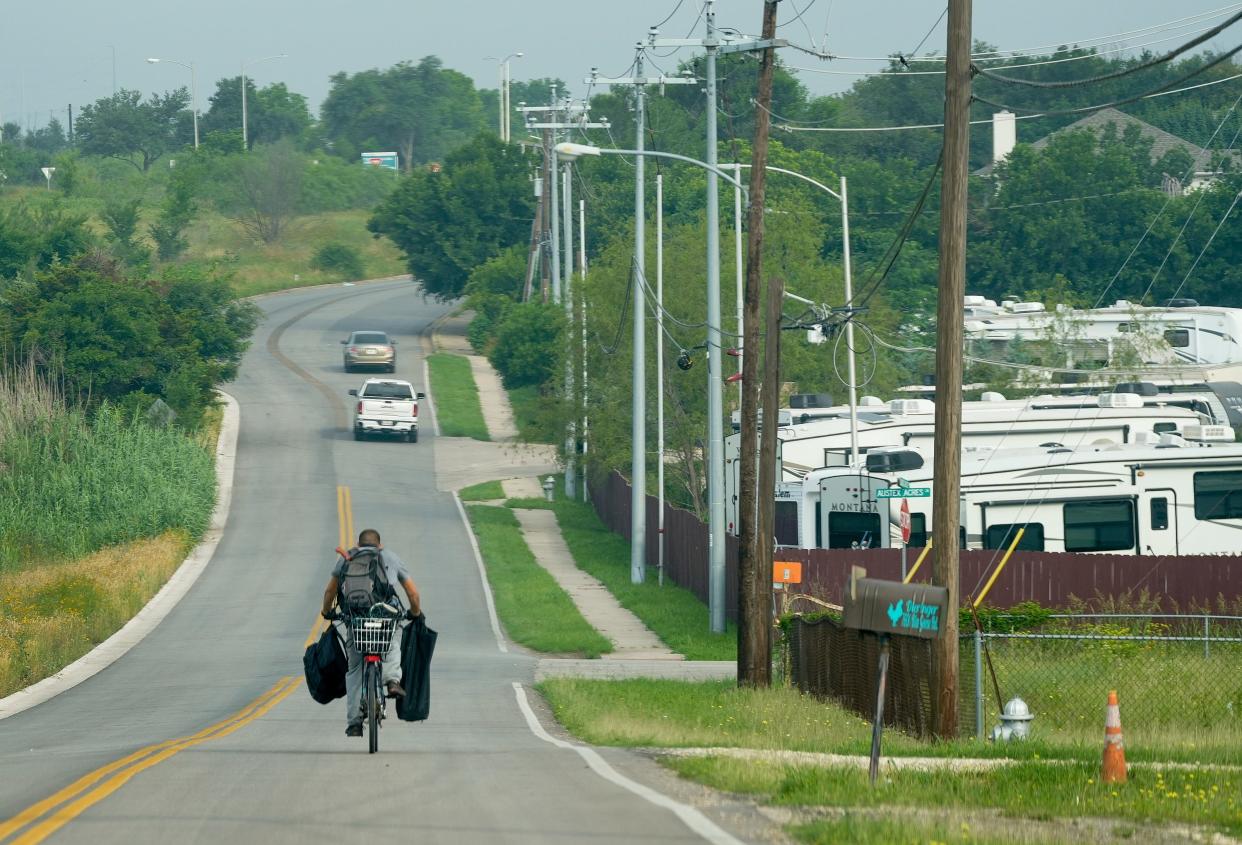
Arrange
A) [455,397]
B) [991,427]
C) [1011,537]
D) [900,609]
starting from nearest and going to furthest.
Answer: [900,609] → [1011,537] → [991,427] → [455,397]

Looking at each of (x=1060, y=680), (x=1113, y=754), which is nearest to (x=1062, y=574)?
(x=1060, y=680)

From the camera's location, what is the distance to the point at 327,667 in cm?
1406

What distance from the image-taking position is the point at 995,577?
29.3m

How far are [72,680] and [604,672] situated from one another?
8.60m

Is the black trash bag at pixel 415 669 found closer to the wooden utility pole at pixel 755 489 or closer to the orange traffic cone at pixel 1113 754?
the orange traffic cone at pixel 1113 754

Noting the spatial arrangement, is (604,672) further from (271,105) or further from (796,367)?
(271,105)

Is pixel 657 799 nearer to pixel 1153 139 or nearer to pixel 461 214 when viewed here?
pixel 461 214

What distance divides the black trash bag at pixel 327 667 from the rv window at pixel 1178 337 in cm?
3996

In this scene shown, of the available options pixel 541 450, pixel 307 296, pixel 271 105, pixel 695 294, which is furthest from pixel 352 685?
pixel 271 105

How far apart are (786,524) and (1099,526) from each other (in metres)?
5.93

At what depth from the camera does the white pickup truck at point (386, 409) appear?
60750 mm

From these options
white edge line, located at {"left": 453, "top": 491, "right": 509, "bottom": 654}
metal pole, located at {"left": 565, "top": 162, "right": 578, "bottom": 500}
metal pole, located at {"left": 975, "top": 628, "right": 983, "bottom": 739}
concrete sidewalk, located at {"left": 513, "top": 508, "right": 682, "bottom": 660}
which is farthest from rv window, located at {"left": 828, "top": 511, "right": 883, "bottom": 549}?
metal pole, located at {"left": 565, "top": 162, "right": 578, "bottom": 500}

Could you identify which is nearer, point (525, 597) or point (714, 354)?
point (714, 354)

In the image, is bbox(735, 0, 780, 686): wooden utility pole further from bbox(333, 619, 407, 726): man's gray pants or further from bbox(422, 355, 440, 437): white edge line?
bbox(422, 355, 440, 437): white edge line
